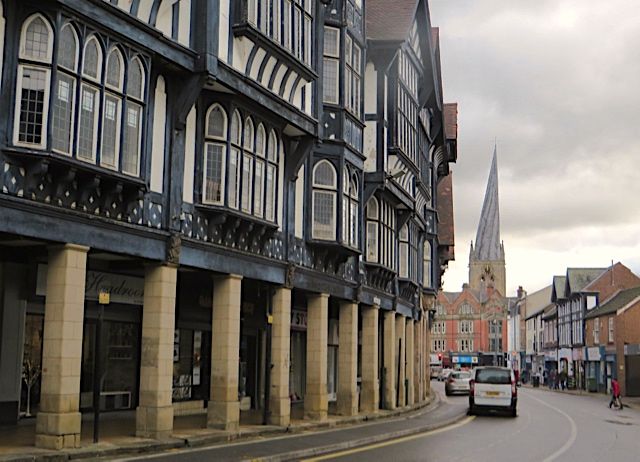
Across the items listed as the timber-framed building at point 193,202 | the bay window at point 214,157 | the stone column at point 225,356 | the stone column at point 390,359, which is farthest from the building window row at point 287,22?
the stone column at point 390,359

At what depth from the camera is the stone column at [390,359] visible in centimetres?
3166

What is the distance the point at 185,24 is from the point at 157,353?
673cm

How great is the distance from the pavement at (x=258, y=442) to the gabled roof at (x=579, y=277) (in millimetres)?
54695

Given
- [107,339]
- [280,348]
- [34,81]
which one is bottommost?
[280,348]

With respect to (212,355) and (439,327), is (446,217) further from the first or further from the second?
(439,327)

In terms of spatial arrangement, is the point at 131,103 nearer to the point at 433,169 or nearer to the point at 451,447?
the point at 451,447

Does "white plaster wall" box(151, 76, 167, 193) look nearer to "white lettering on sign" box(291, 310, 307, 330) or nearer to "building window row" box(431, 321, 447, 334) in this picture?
"white lettering on sign" box(291, 310, 307, 330)

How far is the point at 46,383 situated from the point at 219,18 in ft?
27.9

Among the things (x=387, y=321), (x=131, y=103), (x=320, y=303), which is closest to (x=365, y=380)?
(x=387, y=321)

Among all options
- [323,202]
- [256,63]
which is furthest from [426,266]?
[256,63]

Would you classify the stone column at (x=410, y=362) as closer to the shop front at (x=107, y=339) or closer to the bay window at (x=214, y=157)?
the shop front at (x=107, y=339)

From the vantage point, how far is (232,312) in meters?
19.9

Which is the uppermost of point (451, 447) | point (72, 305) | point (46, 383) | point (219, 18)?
point (219, 18)

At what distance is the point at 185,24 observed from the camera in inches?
706
